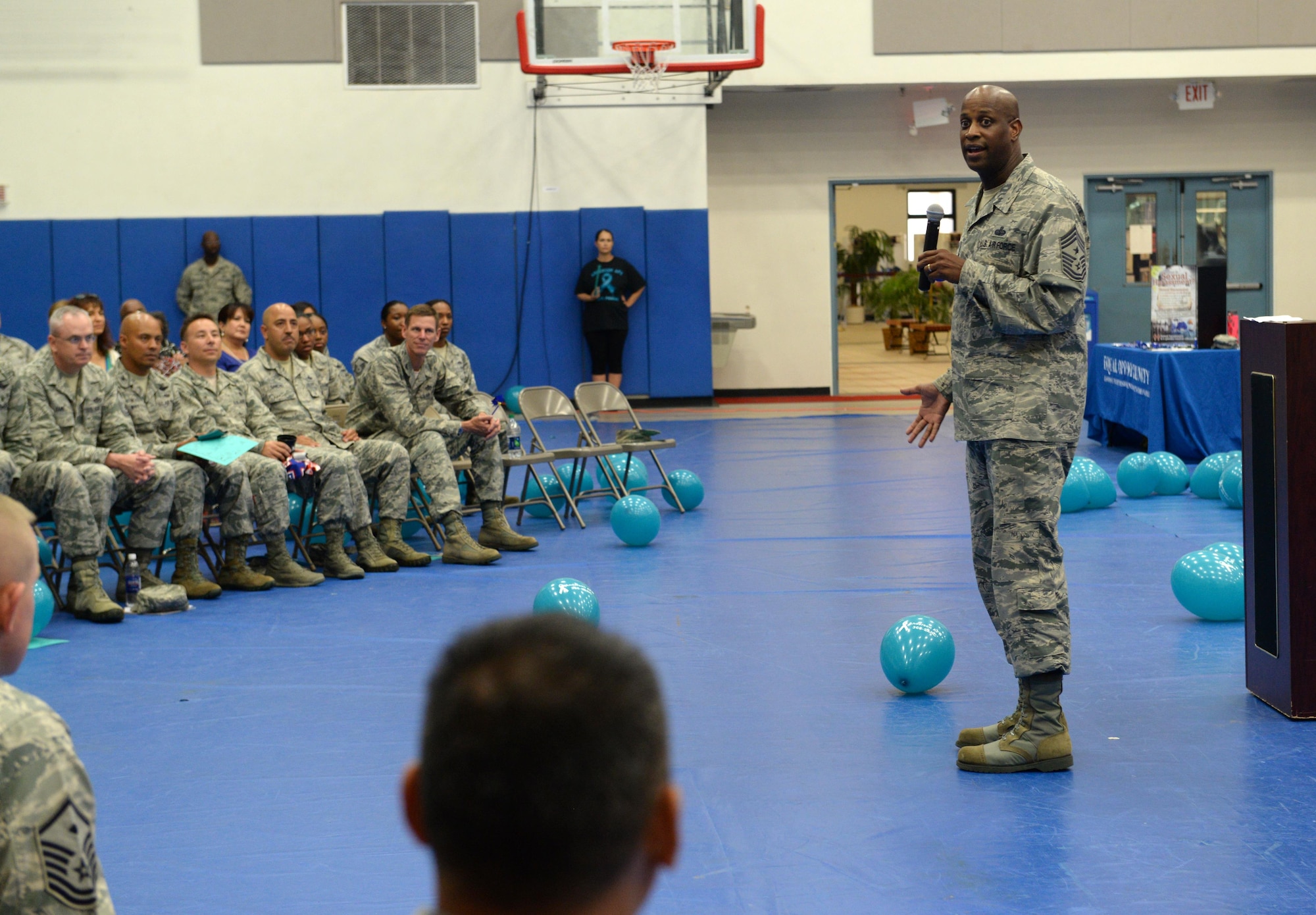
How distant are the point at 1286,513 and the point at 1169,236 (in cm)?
1415

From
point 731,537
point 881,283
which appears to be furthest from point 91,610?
point 881,283

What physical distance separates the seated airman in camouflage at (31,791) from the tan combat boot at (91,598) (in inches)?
181

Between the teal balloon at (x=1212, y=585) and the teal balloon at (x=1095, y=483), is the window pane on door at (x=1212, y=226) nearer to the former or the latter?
the teal balloon at (x=1095, y=483)

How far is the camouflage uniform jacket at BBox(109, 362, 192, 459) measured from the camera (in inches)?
256

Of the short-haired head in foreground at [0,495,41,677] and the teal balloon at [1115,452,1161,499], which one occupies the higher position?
the short-haired head in foreground at [0,495,41,677]

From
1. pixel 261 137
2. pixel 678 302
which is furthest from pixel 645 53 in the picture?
pixel 261 137

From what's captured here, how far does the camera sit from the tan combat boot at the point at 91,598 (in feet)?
19.1

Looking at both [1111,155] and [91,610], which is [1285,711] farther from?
[1111,155]

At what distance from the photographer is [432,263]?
14945 millimetres

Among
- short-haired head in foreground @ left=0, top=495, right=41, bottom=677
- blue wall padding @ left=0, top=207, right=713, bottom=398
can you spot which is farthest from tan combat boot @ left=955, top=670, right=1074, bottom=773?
blue wall padding @ left=0, top=207, right=713, bottom=398

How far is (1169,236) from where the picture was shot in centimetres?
1691

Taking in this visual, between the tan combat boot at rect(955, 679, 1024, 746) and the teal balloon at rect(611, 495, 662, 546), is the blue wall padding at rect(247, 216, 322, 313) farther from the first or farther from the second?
the tan combat boot at rect(955, 679, 1024, 746)

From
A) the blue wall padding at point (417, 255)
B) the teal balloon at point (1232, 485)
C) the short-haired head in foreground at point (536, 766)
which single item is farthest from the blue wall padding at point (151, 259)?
the short-haired head in foreground at point (536, 766)

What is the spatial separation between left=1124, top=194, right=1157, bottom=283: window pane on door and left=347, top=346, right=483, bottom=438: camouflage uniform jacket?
11.7m
